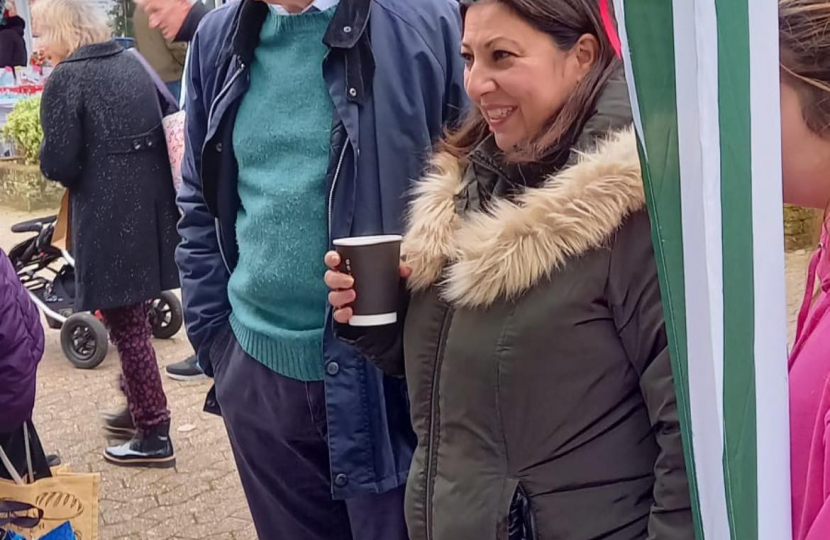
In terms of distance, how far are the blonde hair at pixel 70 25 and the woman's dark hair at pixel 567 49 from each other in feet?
10.6

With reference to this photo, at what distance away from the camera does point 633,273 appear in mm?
1551

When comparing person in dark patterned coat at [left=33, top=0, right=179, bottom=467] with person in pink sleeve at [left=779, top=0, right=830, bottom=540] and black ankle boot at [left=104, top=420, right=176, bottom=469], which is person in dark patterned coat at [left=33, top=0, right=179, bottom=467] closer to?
black ankle boot at [left=104, top=420, right=176, bottom=469]

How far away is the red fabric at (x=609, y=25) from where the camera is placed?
152cm

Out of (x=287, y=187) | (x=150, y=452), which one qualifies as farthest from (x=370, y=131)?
(x=150, y=452)

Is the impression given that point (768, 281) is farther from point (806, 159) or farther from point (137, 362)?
point (137, 362)

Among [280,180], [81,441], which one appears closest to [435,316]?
[280,180]

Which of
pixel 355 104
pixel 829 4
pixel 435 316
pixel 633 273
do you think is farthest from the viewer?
pixel 355 104

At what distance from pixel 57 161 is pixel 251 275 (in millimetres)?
2198

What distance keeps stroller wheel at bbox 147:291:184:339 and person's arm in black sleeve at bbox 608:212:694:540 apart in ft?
16.6

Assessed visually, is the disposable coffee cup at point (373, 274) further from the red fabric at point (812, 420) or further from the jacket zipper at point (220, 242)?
the jacket zipper at point (220, 242)

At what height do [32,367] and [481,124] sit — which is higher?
[481,124]

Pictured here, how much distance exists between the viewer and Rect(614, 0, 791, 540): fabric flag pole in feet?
3.18

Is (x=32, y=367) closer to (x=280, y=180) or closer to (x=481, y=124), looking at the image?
(x=280, y=180)

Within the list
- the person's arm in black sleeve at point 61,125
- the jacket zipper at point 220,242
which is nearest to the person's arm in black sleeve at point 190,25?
the person's arm in black sleeve at point 61,125
